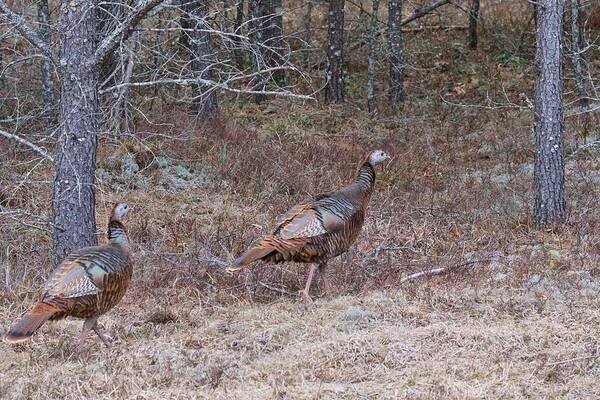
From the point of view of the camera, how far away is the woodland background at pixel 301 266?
6418mm

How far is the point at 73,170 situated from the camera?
816cm

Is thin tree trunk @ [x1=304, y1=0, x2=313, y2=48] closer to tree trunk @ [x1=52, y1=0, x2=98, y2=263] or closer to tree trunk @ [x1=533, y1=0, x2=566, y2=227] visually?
tree trunk @ [x1=533, y1=0, x2=566, y2=227]

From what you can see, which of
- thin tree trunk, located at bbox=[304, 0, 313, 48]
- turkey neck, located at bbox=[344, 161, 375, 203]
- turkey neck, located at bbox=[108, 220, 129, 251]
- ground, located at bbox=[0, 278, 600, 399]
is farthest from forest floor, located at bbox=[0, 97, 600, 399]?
thin tree trunk, located at bbox=[304, 0, 313, 48]

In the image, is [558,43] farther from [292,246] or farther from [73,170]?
[73,170]

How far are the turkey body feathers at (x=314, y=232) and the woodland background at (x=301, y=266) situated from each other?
0.47 metres

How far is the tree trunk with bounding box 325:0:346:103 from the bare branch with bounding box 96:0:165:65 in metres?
10.9

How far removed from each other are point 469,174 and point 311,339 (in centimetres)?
813

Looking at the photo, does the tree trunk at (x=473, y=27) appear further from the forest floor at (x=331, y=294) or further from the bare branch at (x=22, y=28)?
the bare branch at (x=22, y=28)

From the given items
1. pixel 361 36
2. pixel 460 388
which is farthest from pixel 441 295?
pixel 361 36

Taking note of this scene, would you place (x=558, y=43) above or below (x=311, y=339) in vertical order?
above

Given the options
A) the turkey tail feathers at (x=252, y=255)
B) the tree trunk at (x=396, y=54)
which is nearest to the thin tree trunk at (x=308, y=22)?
the tree trunk at (x=396, y=54)

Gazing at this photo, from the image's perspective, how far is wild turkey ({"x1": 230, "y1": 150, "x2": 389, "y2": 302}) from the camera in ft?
27.0

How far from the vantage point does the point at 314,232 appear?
834 centimetres

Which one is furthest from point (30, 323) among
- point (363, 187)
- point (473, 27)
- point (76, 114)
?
point (473, 27)
